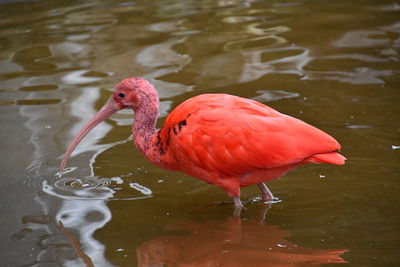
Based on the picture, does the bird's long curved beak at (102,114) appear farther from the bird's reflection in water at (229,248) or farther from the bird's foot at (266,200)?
the bird's foot at (266,200)

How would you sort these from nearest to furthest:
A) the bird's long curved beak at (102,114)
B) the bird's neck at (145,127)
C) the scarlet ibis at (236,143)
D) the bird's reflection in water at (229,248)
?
the bird's reflection in water at (229,248)
the scarlet ibis at (236,143)
the bird's neck at (145,127)
the bird's long curved beak at (102,114)

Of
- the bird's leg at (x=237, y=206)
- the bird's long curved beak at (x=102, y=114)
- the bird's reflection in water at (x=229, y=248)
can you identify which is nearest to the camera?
the bird's reflection in water at (x=229, y=248)

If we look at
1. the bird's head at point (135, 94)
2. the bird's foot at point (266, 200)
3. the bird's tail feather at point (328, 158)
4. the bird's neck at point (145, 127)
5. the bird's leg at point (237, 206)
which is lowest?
the bird's foot at point (266, 200)

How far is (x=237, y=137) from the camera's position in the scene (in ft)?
19.4

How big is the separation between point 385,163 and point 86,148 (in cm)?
Answer: 286

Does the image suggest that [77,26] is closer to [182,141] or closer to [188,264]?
[182,141]

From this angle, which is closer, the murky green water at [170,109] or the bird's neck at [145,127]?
the murky green water at [170,109]

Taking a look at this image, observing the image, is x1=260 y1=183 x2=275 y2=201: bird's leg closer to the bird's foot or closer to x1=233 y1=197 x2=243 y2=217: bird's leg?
the bird's foot

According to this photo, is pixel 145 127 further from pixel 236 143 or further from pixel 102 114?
pixel 236 143

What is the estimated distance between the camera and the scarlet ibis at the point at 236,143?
19.0 feet

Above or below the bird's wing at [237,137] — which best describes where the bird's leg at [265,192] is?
below

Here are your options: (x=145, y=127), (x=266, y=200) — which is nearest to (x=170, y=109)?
(x=145, y=127)

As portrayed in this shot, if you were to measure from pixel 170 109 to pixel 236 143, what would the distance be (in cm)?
258

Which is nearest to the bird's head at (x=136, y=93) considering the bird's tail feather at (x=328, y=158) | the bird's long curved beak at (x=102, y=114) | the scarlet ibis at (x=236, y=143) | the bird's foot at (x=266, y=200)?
the bird's long curved beak at (x=102, y=114)
